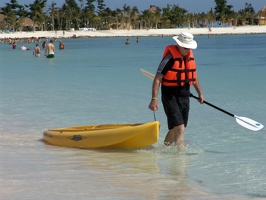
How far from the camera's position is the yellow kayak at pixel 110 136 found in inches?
302

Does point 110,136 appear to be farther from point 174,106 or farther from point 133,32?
point 133,32

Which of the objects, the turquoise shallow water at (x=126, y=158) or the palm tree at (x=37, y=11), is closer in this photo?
the turquoise shallow water at (x=126, y=158)

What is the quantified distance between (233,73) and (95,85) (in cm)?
761

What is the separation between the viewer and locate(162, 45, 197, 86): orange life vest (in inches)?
272

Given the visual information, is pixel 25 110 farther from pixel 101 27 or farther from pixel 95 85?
pixel 101 27

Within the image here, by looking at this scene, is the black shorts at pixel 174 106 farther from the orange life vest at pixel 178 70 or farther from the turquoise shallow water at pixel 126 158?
the turquoise shallow water at pixel 126 158

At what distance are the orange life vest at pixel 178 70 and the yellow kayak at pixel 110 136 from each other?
2.47 ft

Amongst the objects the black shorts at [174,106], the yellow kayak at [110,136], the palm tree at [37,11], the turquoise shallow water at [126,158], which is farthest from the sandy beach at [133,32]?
the black shorts at [174,106]

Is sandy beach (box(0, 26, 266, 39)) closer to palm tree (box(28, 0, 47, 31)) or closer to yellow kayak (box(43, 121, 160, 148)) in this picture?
palm tree (box(28, 0, 47, 31))

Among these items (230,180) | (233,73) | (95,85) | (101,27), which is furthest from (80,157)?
(101,27)

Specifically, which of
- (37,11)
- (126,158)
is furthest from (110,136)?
(37,11)

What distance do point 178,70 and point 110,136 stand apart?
1.52 m

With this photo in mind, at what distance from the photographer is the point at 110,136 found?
26.2ft

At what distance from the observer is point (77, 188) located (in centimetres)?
614
